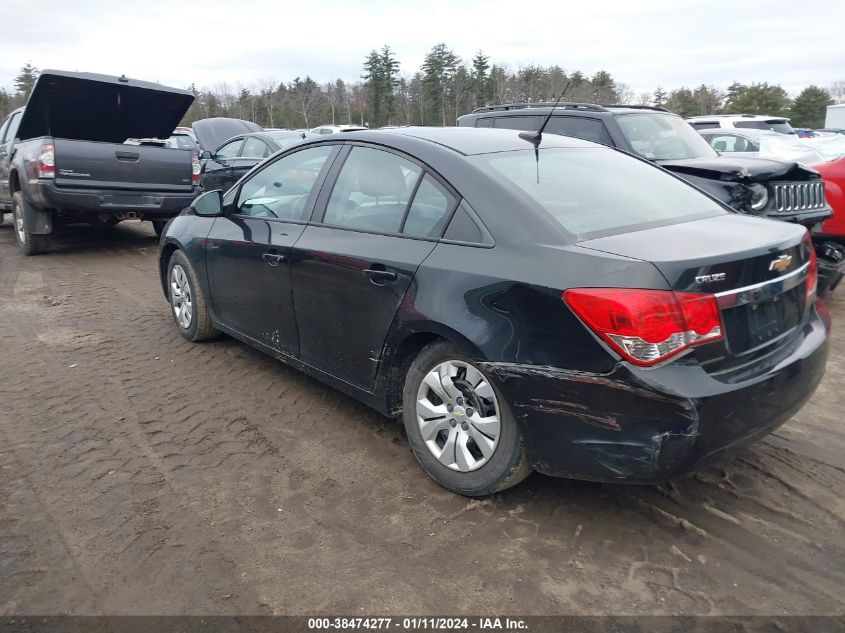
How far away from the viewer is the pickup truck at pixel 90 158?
8.27 metres

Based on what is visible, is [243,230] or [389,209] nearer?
[389,209]

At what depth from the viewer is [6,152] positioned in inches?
380

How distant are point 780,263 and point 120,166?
8034 mm

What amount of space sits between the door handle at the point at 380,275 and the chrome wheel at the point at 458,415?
0.50 meters

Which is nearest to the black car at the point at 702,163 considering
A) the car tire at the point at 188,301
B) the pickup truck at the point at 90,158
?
the car tire at the point at 188,301

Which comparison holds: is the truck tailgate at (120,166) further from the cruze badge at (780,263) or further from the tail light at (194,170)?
the cruze badge at (780,263)

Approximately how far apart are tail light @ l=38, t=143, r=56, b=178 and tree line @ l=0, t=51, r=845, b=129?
3136 centimetres

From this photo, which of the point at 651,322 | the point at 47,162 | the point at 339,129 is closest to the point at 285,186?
the point at 651,322

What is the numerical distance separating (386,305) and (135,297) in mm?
4522

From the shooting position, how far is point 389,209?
Answer: 3.51 metres

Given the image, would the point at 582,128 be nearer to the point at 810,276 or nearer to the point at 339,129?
the point at 810,276

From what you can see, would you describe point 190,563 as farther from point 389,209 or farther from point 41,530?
point 389,209

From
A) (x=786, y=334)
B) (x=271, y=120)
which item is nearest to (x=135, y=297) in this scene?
(x=786, y=334)

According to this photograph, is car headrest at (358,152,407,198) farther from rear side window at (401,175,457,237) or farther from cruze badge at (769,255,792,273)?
cruze badge at (769,255,792,273)
